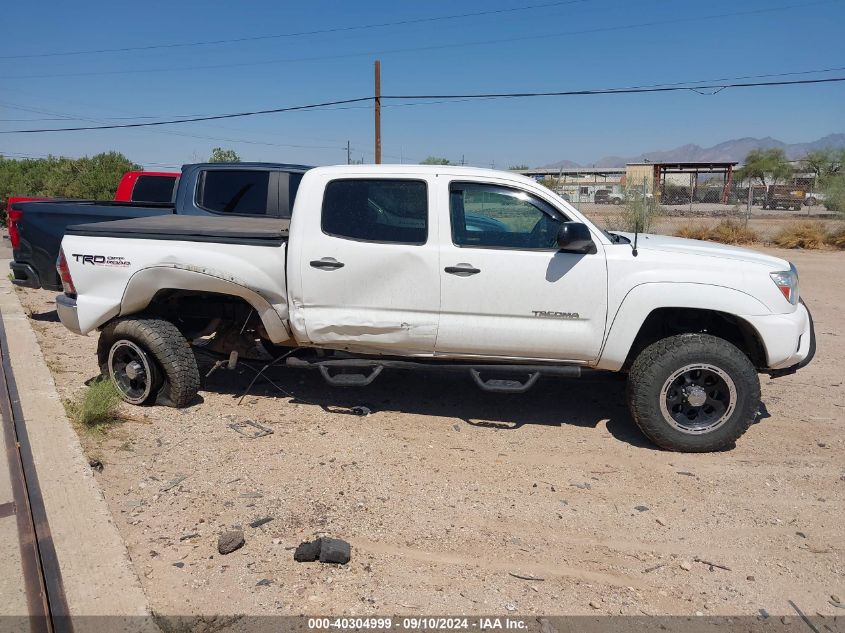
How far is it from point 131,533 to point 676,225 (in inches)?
898

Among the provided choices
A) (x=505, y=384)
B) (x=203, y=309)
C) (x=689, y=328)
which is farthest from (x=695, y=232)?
(x=203, y=309)

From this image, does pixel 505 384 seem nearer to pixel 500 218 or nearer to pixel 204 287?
pixel 500 218

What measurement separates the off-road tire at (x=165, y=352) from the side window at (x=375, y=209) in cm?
162

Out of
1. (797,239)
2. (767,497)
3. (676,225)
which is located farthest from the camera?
(676,225)

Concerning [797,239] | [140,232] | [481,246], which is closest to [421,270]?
[481,246]

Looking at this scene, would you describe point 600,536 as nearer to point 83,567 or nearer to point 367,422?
point 367,422

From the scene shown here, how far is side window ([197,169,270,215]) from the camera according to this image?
314 inches

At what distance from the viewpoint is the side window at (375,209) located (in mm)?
5172

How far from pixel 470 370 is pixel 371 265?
1076 mm

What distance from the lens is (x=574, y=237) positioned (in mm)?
4715

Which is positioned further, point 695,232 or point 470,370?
point 695,232

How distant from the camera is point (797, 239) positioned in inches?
760

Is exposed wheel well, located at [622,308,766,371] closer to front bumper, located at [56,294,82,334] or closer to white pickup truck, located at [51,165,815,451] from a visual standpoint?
white pickup truck, located at [51,165,815,451]

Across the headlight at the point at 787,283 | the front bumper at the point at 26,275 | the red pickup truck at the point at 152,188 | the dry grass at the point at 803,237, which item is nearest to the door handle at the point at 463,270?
the headlight at the point at 787,283
